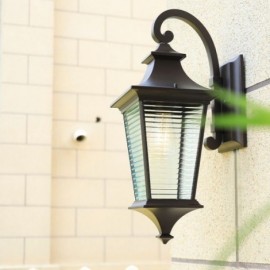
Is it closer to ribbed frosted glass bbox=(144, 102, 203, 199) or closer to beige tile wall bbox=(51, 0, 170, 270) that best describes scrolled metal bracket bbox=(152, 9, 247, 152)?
ribbed frosted glass bbox=(144, 102, 203, 199)

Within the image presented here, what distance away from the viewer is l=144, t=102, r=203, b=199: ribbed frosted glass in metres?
1.26

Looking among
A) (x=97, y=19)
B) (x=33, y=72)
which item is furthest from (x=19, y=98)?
(x=97, y=19)

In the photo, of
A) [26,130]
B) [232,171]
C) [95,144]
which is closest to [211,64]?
[232,171]

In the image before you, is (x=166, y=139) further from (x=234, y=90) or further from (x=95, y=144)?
(x=95, y=144)

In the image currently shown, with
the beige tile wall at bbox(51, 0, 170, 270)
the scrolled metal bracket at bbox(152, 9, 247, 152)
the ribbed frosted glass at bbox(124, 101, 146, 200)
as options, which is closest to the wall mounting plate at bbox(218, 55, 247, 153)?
the scrolled metal bracket at bbox(152, 9, 247, 152)

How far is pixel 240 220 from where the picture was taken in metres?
1.33

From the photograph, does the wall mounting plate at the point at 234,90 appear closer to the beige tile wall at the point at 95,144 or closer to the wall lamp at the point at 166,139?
the wall lamp at the point at 166,139

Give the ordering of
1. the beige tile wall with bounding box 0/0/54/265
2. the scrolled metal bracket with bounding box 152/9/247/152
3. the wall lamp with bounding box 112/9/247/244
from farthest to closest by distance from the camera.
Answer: the beige tile wall with bounding box 0/0/54/265
the scrolled metal bracket with bounding box 152/9/247/152
the wall lamp with bounding box 112/9/247/244

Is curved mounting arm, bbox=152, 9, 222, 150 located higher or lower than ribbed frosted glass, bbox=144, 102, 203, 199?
higher

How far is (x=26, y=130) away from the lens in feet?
14.1

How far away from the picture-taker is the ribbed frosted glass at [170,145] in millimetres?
1264

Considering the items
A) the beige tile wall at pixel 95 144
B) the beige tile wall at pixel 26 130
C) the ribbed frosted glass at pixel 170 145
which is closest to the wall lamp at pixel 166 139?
the ribbed frosted glass at pixel 170 145

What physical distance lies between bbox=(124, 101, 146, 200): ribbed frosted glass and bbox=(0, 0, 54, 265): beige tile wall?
9.73ft

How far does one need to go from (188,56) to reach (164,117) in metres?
0.46
